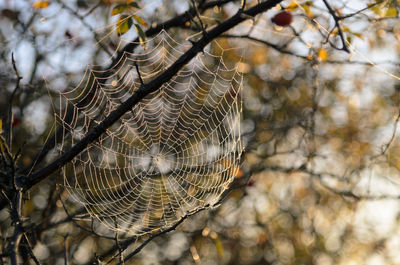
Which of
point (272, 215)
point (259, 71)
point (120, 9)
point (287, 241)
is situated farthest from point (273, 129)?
point (120, 9)

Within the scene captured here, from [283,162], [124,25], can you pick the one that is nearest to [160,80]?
[124,25]

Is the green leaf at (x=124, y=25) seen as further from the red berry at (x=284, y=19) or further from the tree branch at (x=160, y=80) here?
the red berry at (x=284, y=19)

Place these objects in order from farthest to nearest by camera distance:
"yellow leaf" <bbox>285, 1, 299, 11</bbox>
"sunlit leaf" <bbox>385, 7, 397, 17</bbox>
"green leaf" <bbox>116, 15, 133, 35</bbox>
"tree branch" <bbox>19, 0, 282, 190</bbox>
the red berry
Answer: the red berry → "sunlit leaf" <bbox>385, 7, 397, 17</bbox> → "yellow leaf" <bbox>285, 1, 299, 11</bbox> → "green leaf" <bbox>116, 15, 133, 35</bbox> → "tree branch" <bbox>19, 0, 282, 190</bbox>

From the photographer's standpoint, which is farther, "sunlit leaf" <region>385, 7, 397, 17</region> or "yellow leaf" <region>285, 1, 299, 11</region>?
"sunlit leaf" <region>385, 7, 397, 17</region>

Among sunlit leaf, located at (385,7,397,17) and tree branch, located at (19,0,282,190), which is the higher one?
tree branch, located at (19,0,282,190)

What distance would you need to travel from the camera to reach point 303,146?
6.98 metres

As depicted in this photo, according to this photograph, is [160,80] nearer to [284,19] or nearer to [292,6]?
[292,6]

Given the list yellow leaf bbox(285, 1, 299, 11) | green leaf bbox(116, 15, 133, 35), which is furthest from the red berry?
green leaf bbox(116, 15, 133, 35)

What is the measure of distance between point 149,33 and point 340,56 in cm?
364

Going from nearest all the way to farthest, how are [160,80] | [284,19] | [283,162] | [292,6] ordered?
[160,80] < [292,6] < [284,19] < [283,162]

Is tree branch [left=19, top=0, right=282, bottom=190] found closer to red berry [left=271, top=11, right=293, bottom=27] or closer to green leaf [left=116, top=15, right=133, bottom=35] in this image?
green leaf [left=116, top=15, right=133, bottom=35]

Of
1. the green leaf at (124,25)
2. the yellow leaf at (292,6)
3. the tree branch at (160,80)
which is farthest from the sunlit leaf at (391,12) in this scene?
the green leaf at (124,25)

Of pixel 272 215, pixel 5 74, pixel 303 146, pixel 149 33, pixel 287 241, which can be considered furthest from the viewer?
pixel 287 241

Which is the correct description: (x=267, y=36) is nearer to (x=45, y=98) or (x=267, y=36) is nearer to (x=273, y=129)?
(x=273, y=129)
